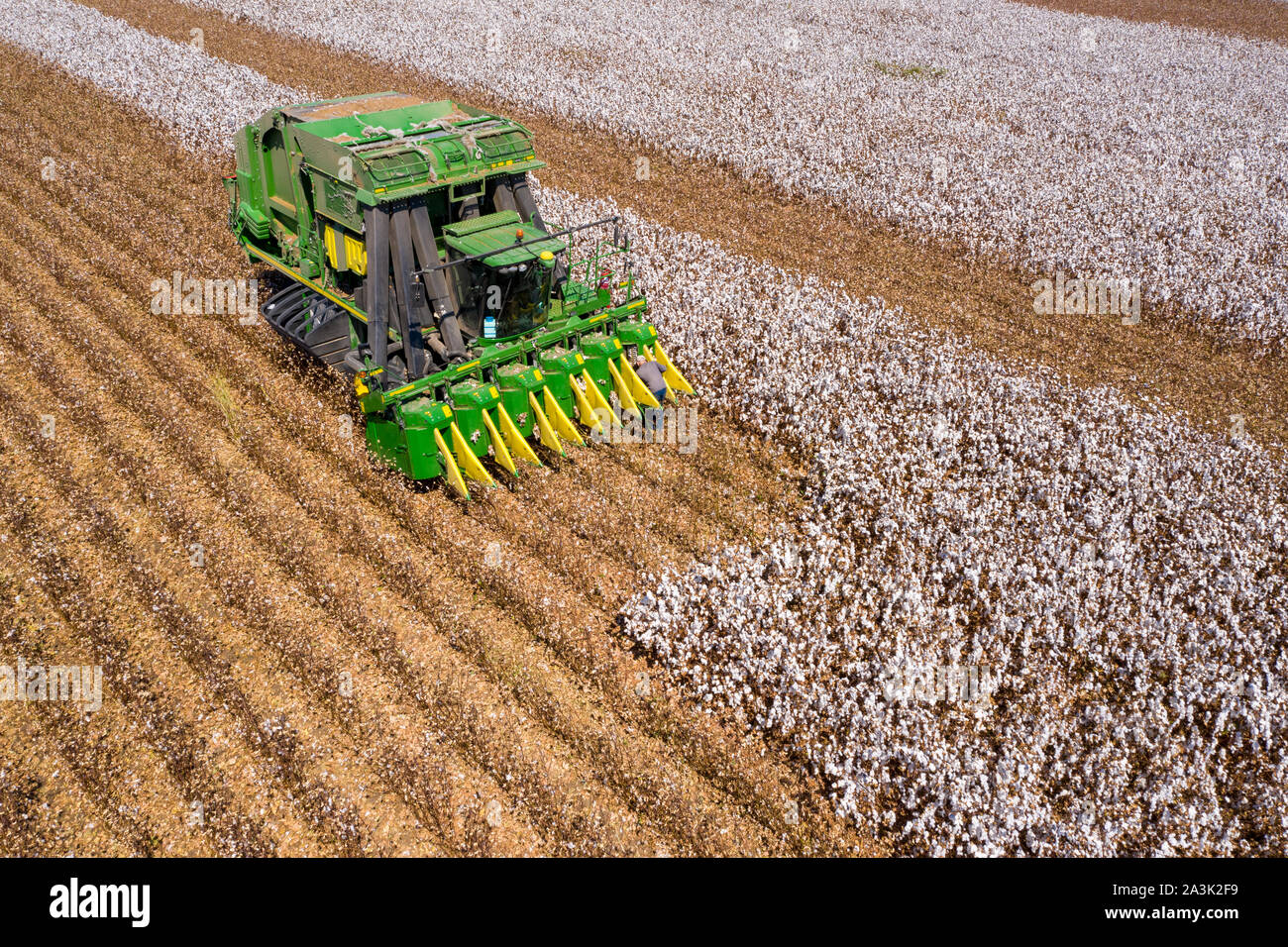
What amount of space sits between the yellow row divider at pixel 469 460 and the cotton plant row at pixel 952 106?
520 inches

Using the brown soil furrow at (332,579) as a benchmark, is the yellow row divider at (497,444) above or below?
above

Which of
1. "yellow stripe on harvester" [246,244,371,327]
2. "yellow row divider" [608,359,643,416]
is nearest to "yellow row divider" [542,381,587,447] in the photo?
"yellow row divider" [608,359,643,416]

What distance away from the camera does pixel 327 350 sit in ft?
35.8

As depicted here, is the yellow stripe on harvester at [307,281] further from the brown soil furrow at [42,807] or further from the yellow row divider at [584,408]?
the brown soil furrow at [42,807]

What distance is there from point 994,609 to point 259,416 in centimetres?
948

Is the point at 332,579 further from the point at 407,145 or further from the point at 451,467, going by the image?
the point at 407,145

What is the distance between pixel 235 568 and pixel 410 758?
323 cm

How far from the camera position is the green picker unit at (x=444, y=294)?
9.36 metres

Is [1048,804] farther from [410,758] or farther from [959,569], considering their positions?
[410,758]

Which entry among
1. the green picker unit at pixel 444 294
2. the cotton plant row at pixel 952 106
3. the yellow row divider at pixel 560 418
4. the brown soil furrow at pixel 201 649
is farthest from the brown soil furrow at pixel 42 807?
the cotton plant row at pixel 952 106

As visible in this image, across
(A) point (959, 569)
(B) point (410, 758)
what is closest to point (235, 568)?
(B) point (410, 758)

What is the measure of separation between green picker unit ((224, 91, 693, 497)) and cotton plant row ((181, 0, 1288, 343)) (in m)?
11.1

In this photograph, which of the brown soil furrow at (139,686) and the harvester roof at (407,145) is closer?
the brown soil furrow at (139,686)

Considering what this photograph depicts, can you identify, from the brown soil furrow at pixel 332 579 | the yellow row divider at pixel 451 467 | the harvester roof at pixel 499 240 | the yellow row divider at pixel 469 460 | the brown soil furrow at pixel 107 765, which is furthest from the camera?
the harvester roof at pixel 499 240
